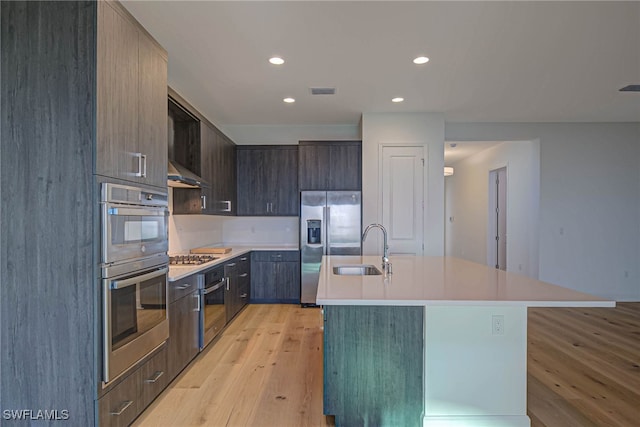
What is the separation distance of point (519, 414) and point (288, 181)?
4.19 meters

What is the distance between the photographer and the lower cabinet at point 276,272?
17.2ft

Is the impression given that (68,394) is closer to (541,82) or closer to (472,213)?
(541,82)

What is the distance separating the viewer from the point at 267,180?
5.55m

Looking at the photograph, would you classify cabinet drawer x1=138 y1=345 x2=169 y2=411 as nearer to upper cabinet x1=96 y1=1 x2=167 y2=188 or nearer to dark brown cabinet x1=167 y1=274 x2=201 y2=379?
dark brown cabinet x1=167 y1=274 x2=201 y2=379

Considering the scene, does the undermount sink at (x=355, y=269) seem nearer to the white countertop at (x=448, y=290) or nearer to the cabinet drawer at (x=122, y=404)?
the white countertop at (x=448, y=290)

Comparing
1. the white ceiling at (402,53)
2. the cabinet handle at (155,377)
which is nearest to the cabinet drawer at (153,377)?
the cabinet handle at (155,377)

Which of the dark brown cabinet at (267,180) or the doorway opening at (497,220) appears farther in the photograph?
the doorway opening at (497,220)

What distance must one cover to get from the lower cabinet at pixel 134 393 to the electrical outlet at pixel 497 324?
211 centimetres

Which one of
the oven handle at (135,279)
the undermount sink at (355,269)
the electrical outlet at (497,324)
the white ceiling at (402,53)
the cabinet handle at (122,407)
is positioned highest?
the white ceiling at (402,53)

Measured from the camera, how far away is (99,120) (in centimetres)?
185

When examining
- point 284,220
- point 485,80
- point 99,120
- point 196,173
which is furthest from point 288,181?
point 99,120

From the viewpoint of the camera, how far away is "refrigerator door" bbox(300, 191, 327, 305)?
509cm

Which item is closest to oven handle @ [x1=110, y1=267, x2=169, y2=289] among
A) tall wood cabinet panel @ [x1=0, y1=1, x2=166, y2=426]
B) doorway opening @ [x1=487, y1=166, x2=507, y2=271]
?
tall wood cabinet panel @ [x1=0, y1=1, x2=166, y2=426]

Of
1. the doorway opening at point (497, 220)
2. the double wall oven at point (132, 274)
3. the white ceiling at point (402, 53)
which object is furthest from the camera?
the doorway opening at point (497, 220)
